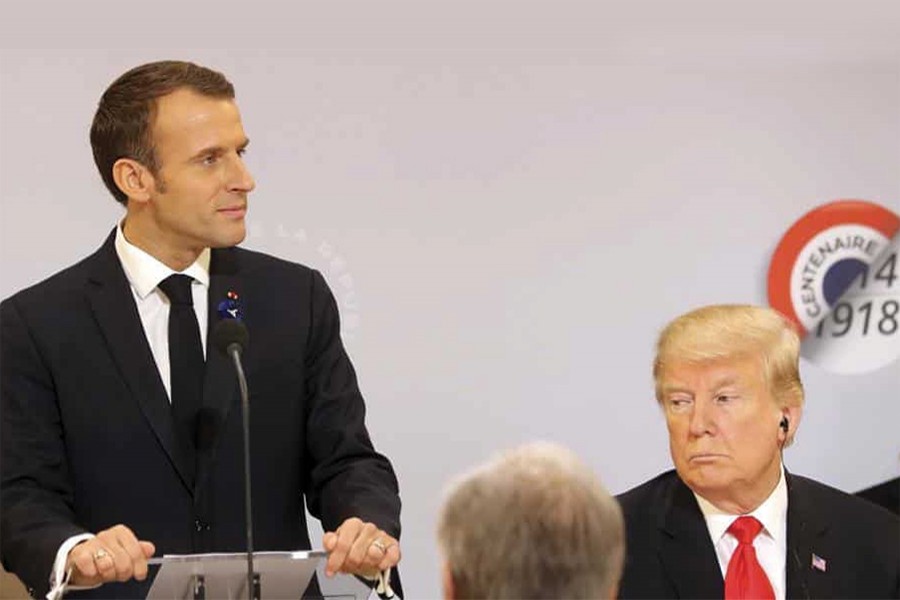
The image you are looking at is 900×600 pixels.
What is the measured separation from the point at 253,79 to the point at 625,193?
3.47 ft

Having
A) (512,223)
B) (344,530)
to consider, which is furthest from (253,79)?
(344,530)

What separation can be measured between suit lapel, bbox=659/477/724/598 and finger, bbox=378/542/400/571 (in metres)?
0.51

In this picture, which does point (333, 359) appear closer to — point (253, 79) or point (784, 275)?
point (253, 79)

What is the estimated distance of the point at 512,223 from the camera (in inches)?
210

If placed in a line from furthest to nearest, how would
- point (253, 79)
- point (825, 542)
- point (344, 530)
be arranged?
1. point (253, 79)
2. point (825, 542)
3. point (344, 530)

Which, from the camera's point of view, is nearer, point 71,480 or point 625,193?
point 71,480

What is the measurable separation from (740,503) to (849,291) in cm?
201

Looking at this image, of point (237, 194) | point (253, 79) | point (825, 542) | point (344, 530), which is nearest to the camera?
point (344, 530)

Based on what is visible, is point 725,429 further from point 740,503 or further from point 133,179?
point 133,179

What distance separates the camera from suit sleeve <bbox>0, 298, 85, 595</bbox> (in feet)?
11.5

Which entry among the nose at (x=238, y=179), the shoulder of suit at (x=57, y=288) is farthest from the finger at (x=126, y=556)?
the nose at (x=238, y=179)

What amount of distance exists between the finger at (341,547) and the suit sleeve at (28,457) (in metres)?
0.48

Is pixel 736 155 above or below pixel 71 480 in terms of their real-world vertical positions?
above

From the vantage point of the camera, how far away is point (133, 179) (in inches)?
154
